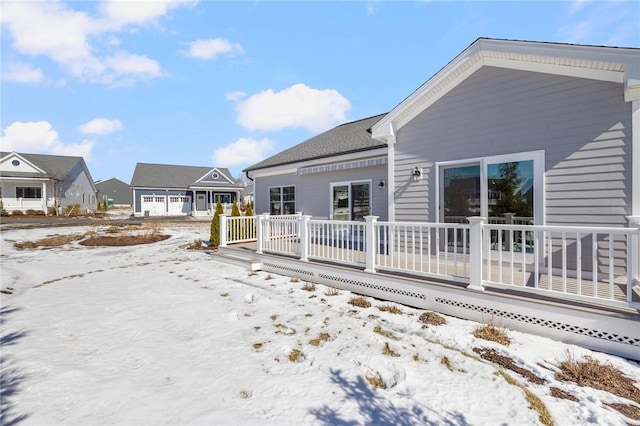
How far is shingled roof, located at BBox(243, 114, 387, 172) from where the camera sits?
895cm

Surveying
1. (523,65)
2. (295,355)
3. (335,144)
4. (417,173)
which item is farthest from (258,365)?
(335,144)

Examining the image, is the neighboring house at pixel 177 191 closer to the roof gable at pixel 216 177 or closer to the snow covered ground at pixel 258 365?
the roof gable at pixel 216 177

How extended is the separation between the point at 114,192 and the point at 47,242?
50425mm

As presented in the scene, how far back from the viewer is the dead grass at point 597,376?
2562 millimetres

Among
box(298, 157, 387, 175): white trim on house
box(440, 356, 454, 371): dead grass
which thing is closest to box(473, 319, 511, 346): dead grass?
box(440, 356, 454, 371): dead grass

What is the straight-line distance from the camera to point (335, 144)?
1023 cm

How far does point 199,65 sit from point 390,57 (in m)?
8.31

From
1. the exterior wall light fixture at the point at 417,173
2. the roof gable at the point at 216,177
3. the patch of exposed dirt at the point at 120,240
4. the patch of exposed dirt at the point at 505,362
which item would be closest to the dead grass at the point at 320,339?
the patch of exposed dirt at the point at 505,362

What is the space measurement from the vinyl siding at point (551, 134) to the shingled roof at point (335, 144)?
2.28 meters

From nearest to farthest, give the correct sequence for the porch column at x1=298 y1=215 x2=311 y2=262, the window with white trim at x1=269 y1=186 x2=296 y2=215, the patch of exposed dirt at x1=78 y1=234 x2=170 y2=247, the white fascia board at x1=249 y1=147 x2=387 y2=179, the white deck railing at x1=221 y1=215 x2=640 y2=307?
the white deck railing at x1=221 y1=215 x2=640 y2=307 < the porch column at x1=298 y1=215 x2=311 y2=262 < the white fascia board at x1=249 y1=147 x2=387 y2=179 < the window with white trim at x1=269 y1=186 x2=296 y2=215 < the patch of exposed dirt at x1=78 y1=234 x2=170 y2=247

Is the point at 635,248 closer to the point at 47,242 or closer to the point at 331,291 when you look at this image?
the point at 331,291

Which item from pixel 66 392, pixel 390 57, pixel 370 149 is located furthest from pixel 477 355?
pixel 390 57

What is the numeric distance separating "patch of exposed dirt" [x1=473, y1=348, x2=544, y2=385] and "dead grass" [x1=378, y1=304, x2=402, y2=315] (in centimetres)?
130

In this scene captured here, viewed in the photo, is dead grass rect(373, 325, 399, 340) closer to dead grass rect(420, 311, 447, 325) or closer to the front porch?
dead grass rect(420, 311, 447, 325)
